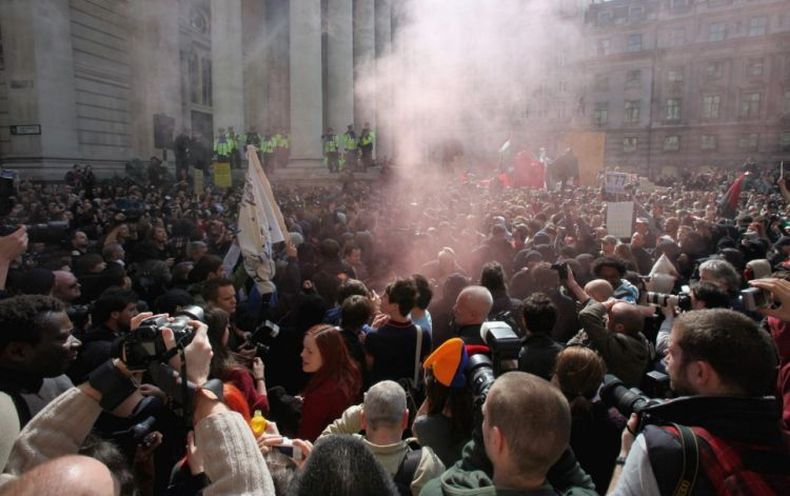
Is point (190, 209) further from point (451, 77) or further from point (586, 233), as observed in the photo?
point (451, 77)

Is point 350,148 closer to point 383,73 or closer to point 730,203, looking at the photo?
point 383,73

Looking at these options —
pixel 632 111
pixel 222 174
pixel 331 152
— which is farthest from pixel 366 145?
pixel 632 111

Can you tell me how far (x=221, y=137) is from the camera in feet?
55.5

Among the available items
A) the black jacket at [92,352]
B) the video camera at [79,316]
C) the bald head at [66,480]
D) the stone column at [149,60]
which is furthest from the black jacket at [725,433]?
the stone column at [149,60]

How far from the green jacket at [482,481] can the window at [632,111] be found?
49.2 m

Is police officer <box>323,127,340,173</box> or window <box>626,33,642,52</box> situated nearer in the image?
police officer <box>323,127,340,173</box>

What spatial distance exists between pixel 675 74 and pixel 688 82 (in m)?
1.60

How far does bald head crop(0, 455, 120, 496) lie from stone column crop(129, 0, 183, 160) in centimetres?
1598

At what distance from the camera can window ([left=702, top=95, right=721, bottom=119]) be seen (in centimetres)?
3781

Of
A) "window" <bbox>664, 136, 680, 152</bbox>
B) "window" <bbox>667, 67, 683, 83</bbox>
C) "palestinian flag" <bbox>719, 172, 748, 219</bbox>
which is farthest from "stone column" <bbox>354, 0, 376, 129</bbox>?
"window" <bbox>664, 136, 680, 152</bbox>

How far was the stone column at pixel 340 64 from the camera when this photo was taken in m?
20.1

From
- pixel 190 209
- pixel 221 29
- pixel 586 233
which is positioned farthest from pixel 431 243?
pixel 221 29

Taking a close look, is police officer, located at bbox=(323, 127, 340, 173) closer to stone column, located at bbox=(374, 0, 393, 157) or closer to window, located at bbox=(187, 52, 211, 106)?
stone column, located at bbox=(374, 0, 393, 157)

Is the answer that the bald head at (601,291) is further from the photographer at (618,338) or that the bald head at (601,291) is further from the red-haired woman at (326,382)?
the red-haired woman at (326,382)
